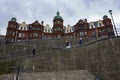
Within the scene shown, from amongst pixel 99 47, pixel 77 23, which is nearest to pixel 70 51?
pixel 99 47

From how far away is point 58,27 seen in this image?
66750 millimetres

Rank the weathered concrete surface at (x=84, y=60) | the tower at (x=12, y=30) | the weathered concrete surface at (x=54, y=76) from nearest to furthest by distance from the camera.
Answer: the weathered concrete surface at (x=54, y=76) → the weathered concrete surface at (x=84, y=60) → the tower at (x=12, y=30)

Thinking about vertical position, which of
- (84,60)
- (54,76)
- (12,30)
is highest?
(12,30)

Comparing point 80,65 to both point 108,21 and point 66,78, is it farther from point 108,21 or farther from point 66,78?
point 108,21

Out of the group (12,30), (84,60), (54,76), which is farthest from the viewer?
(12,30)

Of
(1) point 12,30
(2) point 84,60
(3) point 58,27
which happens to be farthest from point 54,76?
(1) point 12,30

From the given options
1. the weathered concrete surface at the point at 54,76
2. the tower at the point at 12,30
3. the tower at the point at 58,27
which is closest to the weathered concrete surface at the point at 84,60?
the weathered concrete surface at the point at 54,76

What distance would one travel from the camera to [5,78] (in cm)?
2117

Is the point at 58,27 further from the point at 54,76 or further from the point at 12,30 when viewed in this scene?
the point at 54,76

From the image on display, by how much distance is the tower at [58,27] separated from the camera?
65062 mm

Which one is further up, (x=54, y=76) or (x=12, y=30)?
(x=12, y=30)

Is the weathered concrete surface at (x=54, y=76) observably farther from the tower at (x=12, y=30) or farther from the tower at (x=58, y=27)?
the tower at (x=58, y=27)

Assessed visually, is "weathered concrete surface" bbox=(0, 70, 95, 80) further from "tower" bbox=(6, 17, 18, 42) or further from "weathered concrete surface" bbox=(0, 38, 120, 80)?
"tower" bbox=(6, 17, 18, 42)

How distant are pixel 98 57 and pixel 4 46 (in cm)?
2047
